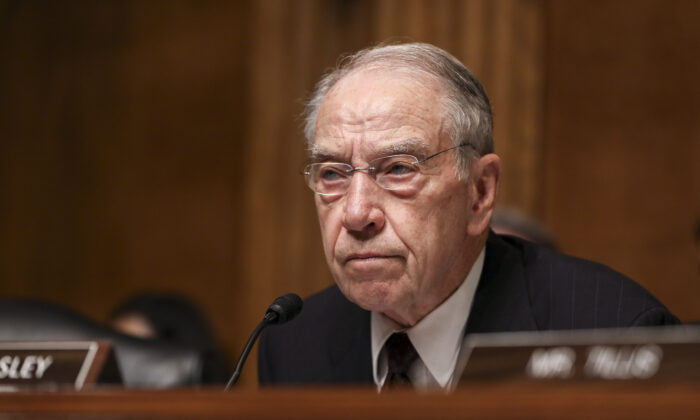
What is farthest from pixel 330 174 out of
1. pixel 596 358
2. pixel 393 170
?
pixel 596 358

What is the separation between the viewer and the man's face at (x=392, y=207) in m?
1.79

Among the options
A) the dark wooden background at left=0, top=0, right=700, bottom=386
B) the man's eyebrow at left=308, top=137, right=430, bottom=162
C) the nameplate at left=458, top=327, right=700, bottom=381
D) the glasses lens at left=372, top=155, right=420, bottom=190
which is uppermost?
the man's eyebrow at left=308, top=137, right=430, bottom=162

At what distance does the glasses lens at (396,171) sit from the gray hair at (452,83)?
118mm

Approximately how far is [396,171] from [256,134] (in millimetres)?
2848

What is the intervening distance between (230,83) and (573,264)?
3.68 m

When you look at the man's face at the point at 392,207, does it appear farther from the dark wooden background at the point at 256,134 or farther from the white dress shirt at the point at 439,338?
the dark wooden background at the point at 256,134

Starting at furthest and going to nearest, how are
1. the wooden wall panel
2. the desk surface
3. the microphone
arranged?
the wooden wall panel
the microphone
the desk surface

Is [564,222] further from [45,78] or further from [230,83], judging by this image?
[45,78]

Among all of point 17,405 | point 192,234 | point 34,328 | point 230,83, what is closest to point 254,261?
point 192,234

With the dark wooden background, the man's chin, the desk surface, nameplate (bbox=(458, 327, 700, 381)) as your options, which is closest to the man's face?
the man's chin

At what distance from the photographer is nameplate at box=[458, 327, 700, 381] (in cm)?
100

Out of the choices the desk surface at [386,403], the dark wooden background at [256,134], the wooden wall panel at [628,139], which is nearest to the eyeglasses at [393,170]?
the desk surface at [386,403]

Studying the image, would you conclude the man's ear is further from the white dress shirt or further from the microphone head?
the microphone head

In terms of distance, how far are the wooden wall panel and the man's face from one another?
2.32m
